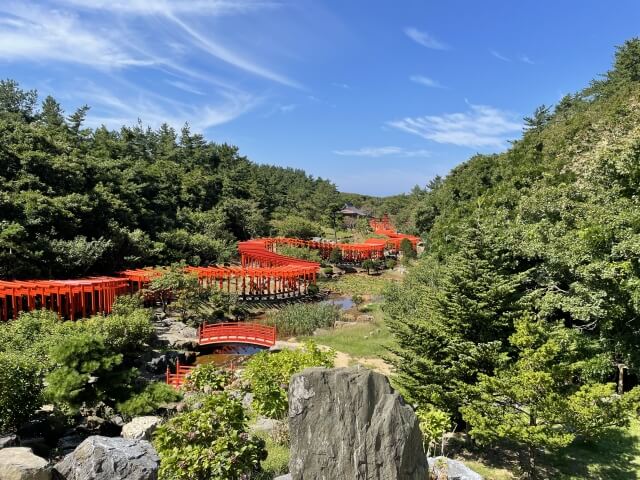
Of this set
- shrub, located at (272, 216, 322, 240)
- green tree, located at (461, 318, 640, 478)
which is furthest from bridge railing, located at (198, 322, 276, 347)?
shrub, located at (272, 216, 322, 240)

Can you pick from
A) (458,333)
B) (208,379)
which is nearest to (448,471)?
(458,333)

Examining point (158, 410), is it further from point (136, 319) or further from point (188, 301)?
point (188, 301)

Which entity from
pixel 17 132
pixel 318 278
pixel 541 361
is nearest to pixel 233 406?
pixel 541 361

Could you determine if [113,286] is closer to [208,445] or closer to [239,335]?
[239,335]

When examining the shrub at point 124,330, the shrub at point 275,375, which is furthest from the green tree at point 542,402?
the shrub at point 124,330

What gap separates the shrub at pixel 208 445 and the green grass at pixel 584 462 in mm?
4537

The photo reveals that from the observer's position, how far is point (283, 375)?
7.14m

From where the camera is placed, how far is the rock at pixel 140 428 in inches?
295

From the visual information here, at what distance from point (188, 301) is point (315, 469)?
15822 millimetres

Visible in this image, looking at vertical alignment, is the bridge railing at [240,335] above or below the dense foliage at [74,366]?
below

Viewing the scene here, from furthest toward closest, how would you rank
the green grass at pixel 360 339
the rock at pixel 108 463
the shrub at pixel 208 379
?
1. the green grass at pixel 360 339
2. the shrub at pixel 208 379
3. the rock at pixel 108 463

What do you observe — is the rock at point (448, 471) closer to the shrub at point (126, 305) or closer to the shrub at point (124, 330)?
the shrub at point (124, 330)

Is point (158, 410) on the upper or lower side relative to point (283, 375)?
lower

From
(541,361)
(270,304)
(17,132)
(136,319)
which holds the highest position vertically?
(17,132)
